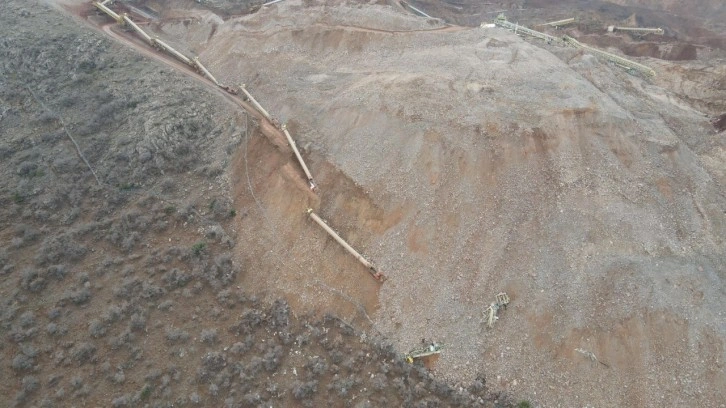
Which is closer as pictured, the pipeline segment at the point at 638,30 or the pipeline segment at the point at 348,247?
the pipeline segment at the point at 348,247

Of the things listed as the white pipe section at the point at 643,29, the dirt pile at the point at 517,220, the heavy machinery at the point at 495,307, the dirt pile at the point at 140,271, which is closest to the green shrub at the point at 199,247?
the dirt pile at the point at 140,271

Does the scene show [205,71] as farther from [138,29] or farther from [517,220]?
[517,220]

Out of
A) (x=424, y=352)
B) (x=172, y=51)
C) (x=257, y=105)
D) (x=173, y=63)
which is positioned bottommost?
(x=424, y=352)

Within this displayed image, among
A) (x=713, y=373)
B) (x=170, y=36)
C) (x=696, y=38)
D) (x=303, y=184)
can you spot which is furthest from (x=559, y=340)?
(x=696, y=38)

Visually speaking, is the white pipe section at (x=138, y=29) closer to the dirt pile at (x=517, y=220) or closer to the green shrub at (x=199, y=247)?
the dirt pile at (x=517, y=220)

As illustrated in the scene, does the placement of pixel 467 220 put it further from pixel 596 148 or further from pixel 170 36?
pixel 170 36

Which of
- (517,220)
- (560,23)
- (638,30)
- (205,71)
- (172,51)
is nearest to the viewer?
(517,220)

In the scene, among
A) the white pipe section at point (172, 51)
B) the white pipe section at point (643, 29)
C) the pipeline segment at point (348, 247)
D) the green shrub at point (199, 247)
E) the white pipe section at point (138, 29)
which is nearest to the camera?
the pipeline segment at point (348, 247)

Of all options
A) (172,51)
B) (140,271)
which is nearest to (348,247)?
(140,271)
